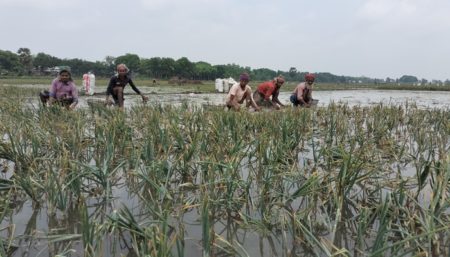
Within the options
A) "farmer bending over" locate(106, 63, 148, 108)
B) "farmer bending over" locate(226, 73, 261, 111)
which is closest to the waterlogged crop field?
"farmer bending over" locate(226, 73, 261, 111)

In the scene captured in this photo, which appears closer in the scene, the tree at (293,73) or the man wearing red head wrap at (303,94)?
the man wearing red head wrap at (303,94)

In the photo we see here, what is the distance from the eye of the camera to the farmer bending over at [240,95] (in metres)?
7.77

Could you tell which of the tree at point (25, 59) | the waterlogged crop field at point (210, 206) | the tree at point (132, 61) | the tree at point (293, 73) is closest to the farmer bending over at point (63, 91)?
the waterlogged crop field at point (210, 206)

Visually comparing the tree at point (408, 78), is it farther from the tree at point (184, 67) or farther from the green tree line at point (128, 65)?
the tree at point (184, 67)

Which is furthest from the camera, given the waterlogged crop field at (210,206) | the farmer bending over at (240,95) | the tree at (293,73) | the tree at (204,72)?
the tree at (293,73)

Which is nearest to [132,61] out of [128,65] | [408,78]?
[128,65]

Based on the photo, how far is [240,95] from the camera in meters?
8.06

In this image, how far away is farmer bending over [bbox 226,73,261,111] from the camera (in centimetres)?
777

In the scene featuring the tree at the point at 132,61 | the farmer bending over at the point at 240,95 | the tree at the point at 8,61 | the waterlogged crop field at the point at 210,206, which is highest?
the tree at the point at 132,61

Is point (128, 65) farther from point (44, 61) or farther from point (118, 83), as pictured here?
point (118, 83)

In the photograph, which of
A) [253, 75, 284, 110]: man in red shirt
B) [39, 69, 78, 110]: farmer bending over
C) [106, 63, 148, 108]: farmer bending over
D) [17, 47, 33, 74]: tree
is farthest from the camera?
[17, 47, 33, 74]: tree

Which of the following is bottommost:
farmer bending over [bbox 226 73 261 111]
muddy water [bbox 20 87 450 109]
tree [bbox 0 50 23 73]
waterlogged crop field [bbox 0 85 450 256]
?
waterlogged crop field [bbox 0 85 450 256]

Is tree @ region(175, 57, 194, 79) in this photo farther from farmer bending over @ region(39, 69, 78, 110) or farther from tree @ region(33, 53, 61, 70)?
farmer bending over @ region(39, 69, 78, 110)

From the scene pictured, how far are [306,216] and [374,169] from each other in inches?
39.5
